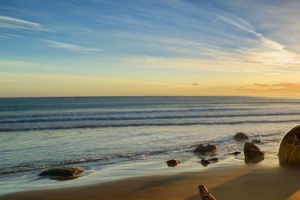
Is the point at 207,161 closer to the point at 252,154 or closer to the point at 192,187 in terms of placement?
the point at 252,154

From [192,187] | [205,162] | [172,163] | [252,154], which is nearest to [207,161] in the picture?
[205,162]

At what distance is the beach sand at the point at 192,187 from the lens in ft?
27.5

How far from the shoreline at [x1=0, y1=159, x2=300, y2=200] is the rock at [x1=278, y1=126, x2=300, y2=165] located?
80 cm

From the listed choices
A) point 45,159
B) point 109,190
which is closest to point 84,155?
point 45,159

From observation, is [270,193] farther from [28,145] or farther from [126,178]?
[28,145]

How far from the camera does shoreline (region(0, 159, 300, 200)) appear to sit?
27.6 feet

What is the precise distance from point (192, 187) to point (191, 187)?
31 mm

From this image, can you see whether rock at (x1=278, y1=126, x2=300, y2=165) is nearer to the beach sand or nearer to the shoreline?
the shoreline

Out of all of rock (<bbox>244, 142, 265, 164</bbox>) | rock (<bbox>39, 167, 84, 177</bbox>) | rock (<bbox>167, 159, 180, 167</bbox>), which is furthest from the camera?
rock (<bbox>244, 142, 265, 164</bbox>)

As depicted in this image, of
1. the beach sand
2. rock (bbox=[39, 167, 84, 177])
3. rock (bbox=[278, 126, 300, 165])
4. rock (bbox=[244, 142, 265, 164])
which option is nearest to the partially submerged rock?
rock (bbox=[244, 142, 265, 164])

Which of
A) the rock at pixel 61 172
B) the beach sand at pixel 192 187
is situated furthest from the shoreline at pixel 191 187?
the rock at pixel 61 172

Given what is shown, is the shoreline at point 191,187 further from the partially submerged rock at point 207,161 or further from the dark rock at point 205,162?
the partially submerged rock at point 207,161

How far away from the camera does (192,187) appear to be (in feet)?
30.3

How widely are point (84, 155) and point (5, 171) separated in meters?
3.88
